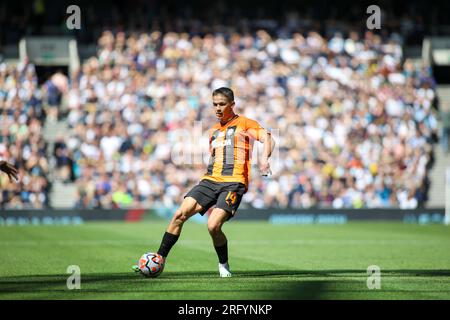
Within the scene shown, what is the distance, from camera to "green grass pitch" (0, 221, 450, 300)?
10141mm

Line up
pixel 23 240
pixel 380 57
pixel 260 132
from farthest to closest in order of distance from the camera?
pixel 380 57 < pixel 23 240 < pixel 260 132

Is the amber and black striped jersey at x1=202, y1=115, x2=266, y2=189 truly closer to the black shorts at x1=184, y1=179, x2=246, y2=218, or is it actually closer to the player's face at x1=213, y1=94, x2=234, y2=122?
the black shorts at x1=184, y1=179, x2=246, y2=218

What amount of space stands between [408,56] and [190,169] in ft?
35.2

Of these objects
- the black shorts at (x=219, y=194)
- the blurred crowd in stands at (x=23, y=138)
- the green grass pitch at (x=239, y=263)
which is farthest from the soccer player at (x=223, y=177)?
the blurred crowd in stands at (x=23, y=138)

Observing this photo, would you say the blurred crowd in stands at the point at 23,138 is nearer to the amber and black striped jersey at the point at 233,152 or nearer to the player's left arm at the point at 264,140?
the amber and black striped jersey at the point at 233,152

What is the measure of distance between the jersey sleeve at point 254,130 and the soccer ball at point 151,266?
2.03 meters

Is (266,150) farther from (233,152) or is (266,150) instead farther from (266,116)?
(266,116)

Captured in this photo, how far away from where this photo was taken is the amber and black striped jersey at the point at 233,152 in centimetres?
1196

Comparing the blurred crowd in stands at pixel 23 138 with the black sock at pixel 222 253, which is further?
the blurred crowd in stands at pixel 23 138

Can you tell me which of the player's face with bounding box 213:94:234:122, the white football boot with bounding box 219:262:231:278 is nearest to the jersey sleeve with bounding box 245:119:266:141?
the player's face with bounding box 213:94:234:122

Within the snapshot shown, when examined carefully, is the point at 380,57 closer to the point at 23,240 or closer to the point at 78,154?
the point at 78,154

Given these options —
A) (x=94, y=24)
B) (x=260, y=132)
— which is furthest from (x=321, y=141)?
(x=260, y=132)

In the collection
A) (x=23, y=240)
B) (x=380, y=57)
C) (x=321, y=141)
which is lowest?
(x=23, y=240)

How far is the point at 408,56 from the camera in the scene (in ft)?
116
